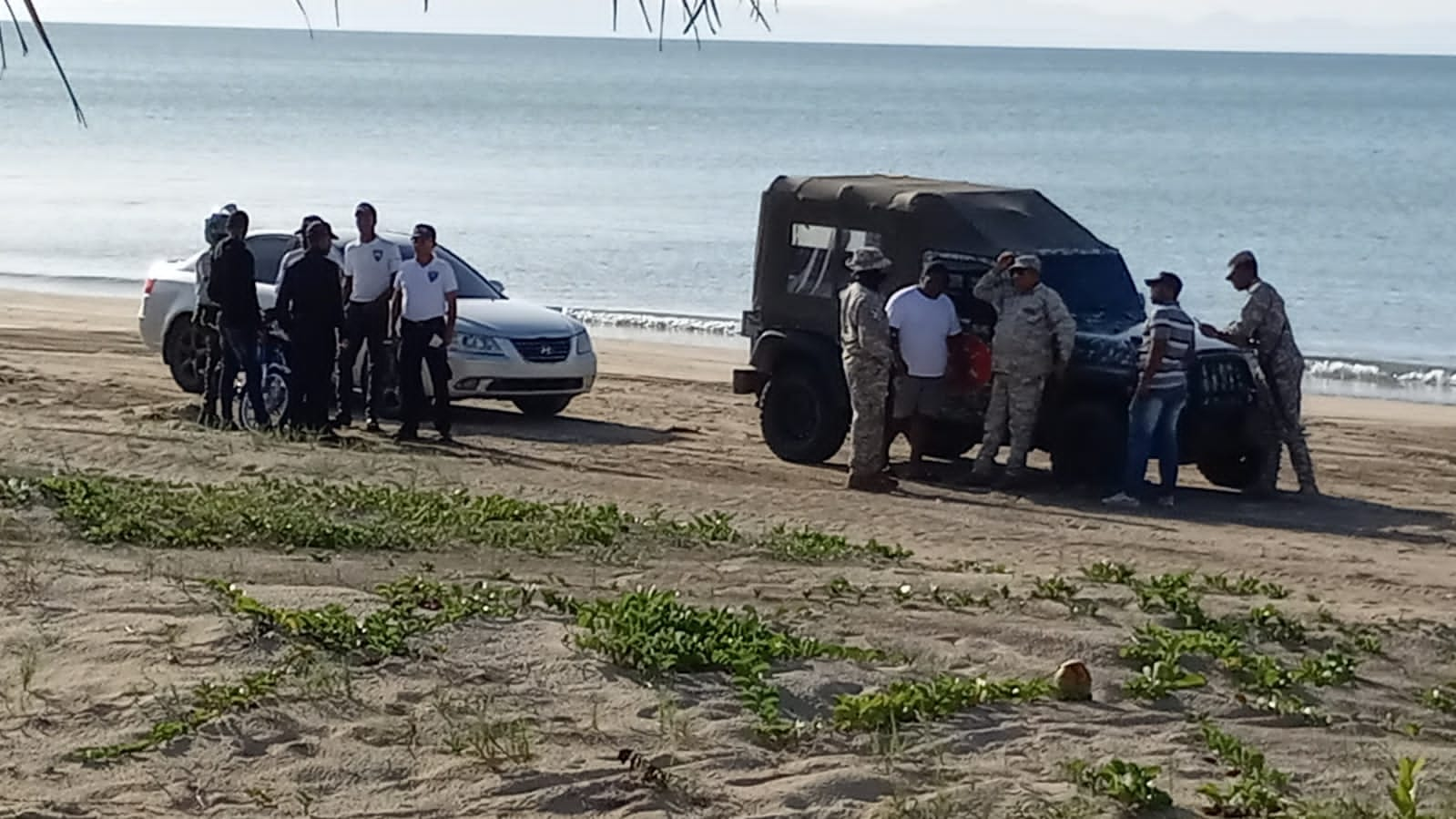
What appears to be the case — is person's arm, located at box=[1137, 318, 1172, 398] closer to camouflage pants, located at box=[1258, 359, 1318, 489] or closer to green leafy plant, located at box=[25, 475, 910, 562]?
camouflage pants, located at box=[1258, 359, 1318, 489]

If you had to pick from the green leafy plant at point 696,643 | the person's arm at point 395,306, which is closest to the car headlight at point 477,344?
the person's arm at point 395,306

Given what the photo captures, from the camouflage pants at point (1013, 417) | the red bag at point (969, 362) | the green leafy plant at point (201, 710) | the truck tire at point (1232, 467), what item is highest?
the red bag at point (969, 362)

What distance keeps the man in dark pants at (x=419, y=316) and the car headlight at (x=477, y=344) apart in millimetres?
1130

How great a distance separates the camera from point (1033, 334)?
43.4ft

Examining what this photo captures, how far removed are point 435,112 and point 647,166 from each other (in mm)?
40914

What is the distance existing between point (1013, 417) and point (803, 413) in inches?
75.3

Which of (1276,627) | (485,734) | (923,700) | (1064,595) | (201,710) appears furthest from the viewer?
(1064,595)

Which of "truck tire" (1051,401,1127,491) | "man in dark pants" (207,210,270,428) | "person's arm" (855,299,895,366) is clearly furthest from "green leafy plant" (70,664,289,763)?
"man in dark pants" (207,210,270,428)

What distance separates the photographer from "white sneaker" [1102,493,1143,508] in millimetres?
13281

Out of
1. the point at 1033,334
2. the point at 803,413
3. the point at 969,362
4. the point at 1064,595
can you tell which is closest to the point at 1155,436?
the point at 1033,334

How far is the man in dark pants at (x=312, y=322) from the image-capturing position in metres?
14.4

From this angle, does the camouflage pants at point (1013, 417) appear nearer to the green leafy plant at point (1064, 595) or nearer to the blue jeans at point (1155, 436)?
the blue jeans at point (1155, 436)

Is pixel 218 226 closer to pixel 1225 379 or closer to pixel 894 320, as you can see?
pixel 894 320

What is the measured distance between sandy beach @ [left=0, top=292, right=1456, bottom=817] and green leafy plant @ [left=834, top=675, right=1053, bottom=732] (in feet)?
0.18
